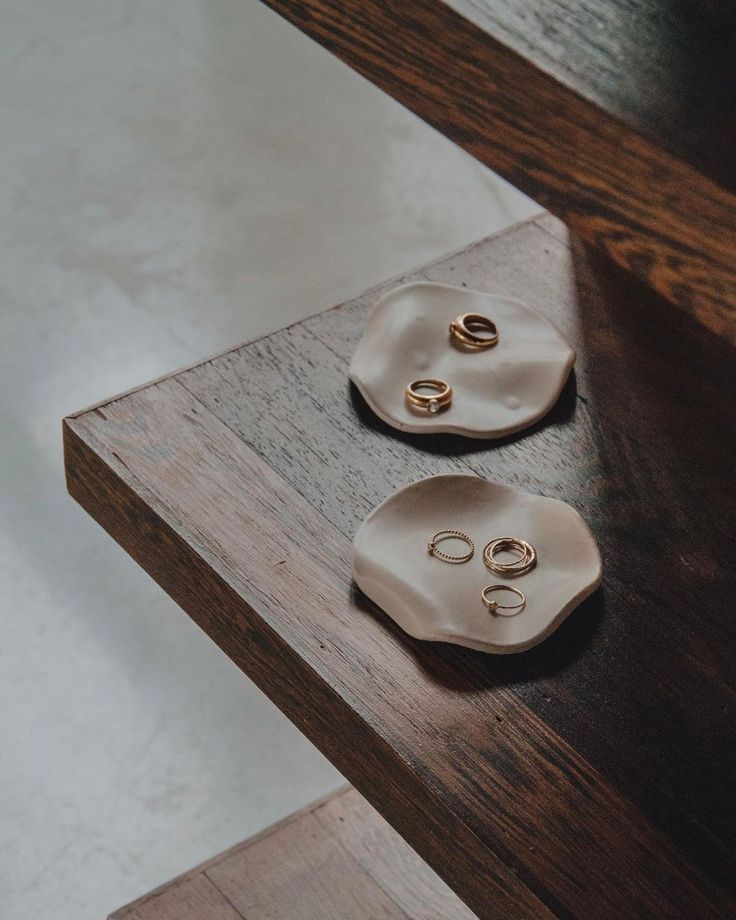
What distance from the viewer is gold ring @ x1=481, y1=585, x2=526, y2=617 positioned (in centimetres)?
81

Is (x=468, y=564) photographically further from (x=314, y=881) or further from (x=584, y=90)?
(x=314, y=881)

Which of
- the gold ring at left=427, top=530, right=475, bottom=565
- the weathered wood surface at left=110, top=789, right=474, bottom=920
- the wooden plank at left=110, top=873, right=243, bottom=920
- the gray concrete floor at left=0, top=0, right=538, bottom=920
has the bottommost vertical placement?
the gray concrete floor at left=0, top=0, right=538, bottom=920

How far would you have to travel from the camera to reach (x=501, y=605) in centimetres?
81

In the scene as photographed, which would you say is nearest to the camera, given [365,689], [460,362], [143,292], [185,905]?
[365,689]

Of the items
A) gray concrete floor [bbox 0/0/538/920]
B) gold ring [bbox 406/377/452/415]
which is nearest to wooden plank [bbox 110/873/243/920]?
gray concrete floor [bbox 0/0/538/920]

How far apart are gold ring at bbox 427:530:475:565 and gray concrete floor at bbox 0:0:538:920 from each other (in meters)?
0.60

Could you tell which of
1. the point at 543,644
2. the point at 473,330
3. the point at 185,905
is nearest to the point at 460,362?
the point at 473,330

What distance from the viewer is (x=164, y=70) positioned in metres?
2.45

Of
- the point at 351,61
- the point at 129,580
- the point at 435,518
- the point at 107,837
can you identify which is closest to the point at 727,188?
the point at 351,61

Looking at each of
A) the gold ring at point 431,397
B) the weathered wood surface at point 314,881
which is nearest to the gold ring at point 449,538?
the gold ring at point 431,397

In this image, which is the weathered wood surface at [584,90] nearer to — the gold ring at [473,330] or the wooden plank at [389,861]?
the gold ring at [473,330]

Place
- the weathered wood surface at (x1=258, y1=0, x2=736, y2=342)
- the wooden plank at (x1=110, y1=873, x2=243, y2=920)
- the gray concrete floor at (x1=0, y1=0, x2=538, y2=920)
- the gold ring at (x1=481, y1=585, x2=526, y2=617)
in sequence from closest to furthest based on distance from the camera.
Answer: the weathered wood surface at (x1=258, y1=0, x2=736, y2=342), the gold ring at (x1=481, y1=585, x2=526, y2=617), the wooden plank at (x1=110, y1=873, x2=243, y2=920), the gray concrete floor at (x1=0, y1=0, x2=538, y2=920)

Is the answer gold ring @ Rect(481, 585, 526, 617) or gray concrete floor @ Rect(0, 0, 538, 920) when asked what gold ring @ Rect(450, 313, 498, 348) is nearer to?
gold ring @ Rect(481, 585, 526, 617)

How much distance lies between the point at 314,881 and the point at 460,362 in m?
0.51
